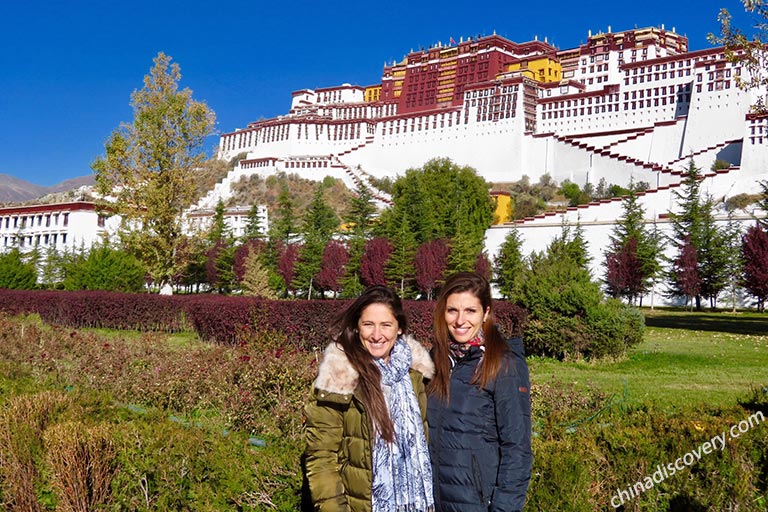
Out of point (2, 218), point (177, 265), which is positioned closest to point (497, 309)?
point (177, 265)

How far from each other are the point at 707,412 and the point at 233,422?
12.3ft

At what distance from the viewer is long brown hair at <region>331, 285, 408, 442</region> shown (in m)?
2.81

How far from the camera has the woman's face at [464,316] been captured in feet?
Answer: 10.2

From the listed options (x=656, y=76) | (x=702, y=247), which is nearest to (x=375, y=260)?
(x=702, y=247)

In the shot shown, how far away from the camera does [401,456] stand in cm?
287

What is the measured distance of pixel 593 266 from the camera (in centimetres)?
3672

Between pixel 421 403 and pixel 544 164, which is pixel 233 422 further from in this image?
pixel 544 164

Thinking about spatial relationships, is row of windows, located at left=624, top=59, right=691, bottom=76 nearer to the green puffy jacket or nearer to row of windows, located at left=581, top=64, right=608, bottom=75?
row of windows, located at left=581, top=64, right=608, bottom=75

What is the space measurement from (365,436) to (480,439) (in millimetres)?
525

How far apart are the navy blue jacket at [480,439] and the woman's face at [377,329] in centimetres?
34

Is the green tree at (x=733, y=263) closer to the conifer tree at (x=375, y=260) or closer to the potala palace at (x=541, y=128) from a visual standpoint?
the potala palace at (x=541, y=128)

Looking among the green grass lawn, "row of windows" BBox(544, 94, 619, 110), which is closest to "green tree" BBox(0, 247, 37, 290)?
the green grass lawn

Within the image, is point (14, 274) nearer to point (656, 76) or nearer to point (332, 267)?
point (332, 267)

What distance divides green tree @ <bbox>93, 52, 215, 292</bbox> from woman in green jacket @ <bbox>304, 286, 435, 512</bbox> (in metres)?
20.0
